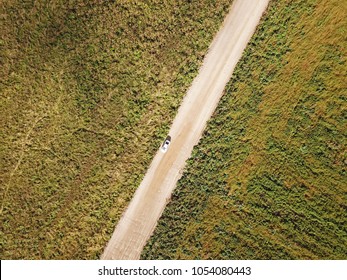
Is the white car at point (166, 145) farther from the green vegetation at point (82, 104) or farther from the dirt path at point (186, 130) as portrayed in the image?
the green vegetation at point (82, 104)

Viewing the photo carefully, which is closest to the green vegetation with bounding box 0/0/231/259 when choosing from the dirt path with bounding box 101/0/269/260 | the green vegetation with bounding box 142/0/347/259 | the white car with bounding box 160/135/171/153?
the white car with bounding box 160/135/171/153

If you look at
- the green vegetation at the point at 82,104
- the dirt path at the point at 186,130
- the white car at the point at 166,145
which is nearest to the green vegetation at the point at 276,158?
the dirt path at the point at 186,130

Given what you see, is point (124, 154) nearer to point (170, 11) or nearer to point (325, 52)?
point (170, 11)

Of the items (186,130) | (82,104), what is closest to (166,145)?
(186,130)

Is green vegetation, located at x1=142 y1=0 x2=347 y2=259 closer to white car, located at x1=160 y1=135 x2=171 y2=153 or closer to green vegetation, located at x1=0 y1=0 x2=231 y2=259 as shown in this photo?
white car, located at x1=160 y1=135 x2=171 y2=153

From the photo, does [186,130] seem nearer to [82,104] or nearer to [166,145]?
[166,145]

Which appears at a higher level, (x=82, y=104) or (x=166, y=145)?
(x=82, y=104)
